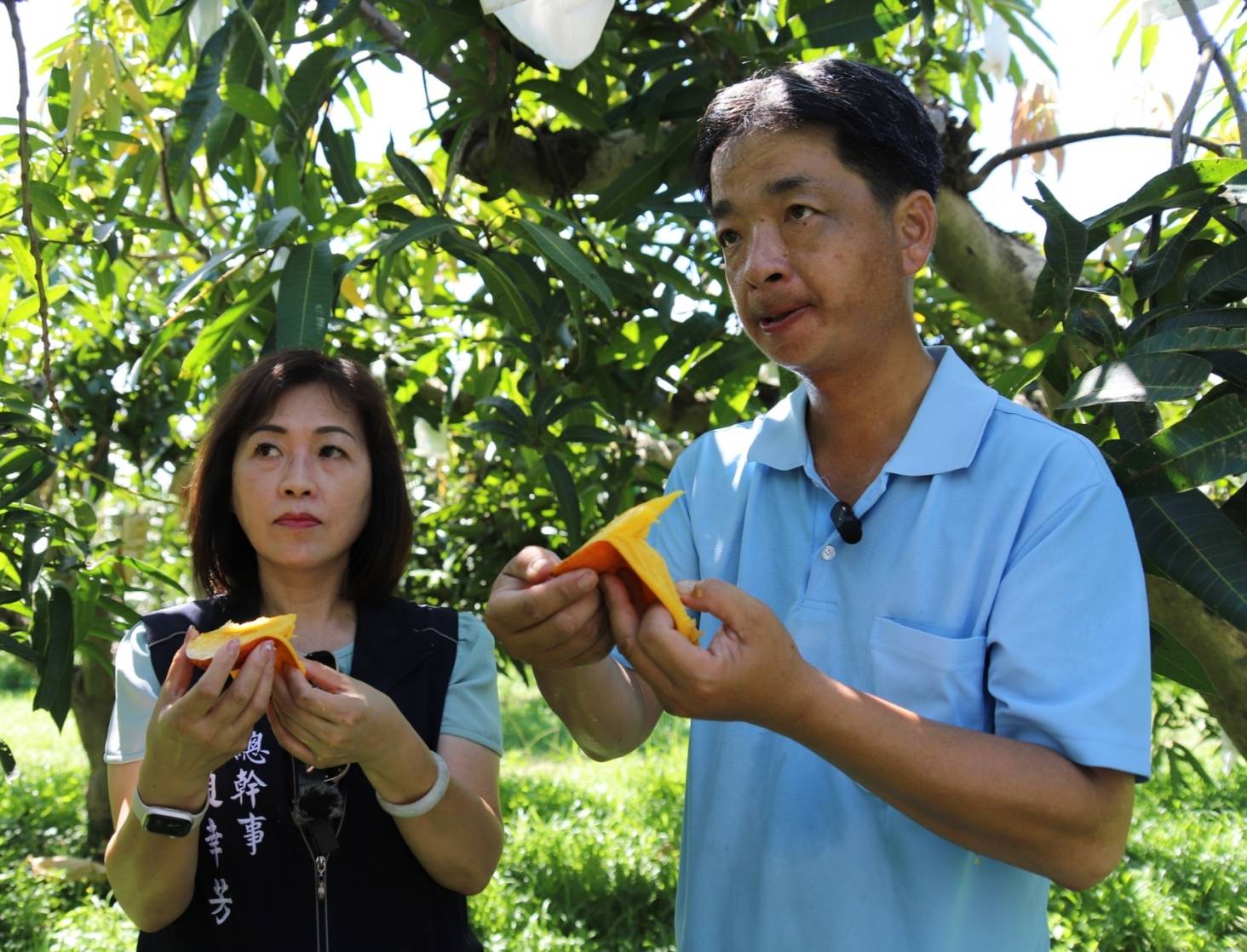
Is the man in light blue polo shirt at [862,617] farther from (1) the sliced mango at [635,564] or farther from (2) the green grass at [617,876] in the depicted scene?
(2) the green grass at [617,876]

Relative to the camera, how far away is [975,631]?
3.84ft

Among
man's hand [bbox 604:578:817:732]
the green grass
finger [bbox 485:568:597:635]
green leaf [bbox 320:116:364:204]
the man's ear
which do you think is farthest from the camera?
the green grass

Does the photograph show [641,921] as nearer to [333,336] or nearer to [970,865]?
[333,336]

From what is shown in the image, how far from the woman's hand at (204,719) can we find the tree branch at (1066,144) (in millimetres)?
1633

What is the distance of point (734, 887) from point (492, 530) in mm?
1932

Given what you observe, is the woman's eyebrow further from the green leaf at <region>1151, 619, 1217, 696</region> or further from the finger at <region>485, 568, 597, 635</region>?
the green leaf at <region>1151, 619, 1217, 696</region>

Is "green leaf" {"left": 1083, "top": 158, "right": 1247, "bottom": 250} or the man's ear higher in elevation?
"green leaf" {"left": 1083, "top": 158, "right": 1247, "bottom": 250}

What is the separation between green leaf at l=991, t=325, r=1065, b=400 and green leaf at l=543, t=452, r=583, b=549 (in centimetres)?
82

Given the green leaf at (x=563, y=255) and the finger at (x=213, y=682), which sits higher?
the green leaf at (x=563, y=255)

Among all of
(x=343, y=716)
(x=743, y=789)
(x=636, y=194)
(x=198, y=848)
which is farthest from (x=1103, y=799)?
(x=636, y=194)

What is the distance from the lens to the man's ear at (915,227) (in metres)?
1.34

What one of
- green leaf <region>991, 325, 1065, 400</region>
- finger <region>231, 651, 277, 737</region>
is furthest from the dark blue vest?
green leaf <region>991, 325, 1065, 400</region>

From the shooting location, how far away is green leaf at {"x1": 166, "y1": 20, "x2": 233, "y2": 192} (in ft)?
6.58

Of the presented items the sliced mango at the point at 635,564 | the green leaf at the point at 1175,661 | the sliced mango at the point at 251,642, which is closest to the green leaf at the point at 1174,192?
the green leaf at the point at 1175,661
